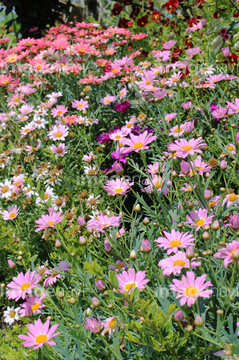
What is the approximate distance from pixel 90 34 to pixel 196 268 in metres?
3.45

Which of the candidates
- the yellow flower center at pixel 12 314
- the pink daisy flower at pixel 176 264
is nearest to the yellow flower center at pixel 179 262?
the pink daisy flower at pixel 176 264

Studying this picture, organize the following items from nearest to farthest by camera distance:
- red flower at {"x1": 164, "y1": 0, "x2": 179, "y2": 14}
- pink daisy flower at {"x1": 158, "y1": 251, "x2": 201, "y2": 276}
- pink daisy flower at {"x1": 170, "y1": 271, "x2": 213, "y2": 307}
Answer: pink daisy flower at {"x1": 170, "y1": 271, "x2": 213, "y2": 307}
pink daisy flower at {"x1": 158, "y1": 251, "x2": 201, "y2": 276}
red flower at {"x1": 164, "y1": 0, "x2": 179, "y2": 14}

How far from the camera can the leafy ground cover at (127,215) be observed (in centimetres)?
113

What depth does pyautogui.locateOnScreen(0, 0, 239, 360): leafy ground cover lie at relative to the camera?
1133 mm

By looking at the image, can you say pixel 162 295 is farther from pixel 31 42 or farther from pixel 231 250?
pixel 31 42

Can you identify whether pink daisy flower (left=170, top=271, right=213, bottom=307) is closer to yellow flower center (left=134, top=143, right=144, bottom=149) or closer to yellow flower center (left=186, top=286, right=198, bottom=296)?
yellow flower center (left=186, top=286, right=198, bottom=296)

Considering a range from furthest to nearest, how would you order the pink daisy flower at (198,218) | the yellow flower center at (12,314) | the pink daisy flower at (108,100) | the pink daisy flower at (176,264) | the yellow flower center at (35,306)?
the pink daisy flower at (108,100)
the yellow flower center at (12,314)
the yellow flower center at (35,306)
the pink daisy flower at (198,218)
the pink daisy flower at (176,264)

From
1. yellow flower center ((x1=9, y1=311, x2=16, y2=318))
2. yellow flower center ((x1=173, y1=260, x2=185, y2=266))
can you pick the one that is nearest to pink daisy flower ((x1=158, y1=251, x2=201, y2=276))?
yellow flower center ((x1=173, y1=260, x2=185, y2=266))

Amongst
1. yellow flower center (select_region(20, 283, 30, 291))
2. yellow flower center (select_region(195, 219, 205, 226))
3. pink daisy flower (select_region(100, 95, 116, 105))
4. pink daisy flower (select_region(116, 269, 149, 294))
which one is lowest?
pink daisy flower (select_region(116, 269, 149, 294))

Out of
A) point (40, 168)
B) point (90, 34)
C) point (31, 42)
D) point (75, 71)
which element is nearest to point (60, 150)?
point (40, 168)

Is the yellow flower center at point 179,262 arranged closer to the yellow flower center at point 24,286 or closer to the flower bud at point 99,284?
the flower bud at point 99,284

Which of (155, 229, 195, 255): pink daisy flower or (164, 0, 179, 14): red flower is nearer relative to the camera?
(155, 229, 195, 255): pink daisy flower

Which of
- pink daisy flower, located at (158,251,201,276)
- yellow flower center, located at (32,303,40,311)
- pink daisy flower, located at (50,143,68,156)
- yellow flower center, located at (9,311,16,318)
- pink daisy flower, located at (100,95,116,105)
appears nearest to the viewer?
pink daisy flower, located at (158,251,201,276)

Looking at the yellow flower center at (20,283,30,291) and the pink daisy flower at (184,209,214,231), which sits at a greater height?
the pink daisy flower at (184,209,214,231)
